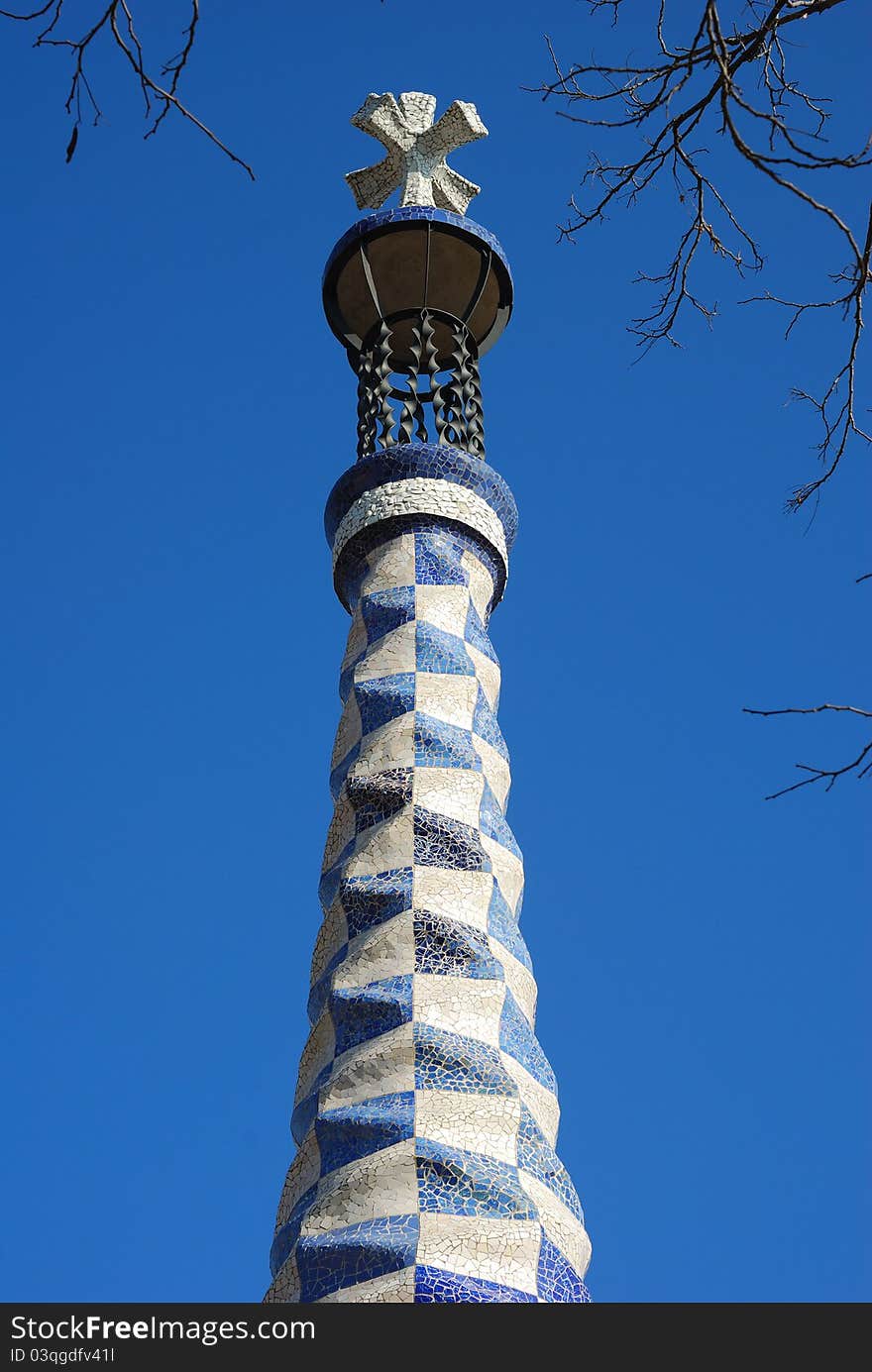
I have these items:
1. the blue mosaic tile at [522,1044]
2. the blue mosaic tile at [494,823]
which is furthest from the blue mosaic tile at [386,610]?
the blue mosaic tile at [522,1044]

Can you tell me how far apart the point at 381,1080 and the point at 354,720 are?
129cm

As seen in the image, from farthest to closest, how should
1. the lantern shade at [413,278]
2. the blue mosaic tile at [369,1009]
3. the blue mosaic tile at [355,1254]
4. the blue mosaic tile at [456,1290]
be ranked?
the lantern shade at [413,278] → the blue mosaic tile at [369,1009] → the blue mosaic tile at [355,1254] → the blue mosaic tile at [456,1290]

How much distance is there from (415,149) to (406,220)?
58 cm

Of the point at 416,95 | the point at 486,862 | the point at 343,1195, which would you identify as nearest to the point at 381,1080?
the point at 343,1195

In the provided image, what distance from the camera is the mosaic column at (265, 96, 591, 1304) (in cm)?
391

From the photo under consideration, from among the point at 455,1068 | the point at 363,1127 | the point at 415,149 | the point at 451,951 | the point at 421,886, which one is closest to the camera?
the point at 363,1127

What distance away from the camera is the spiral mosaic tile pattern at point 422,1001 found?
387cm

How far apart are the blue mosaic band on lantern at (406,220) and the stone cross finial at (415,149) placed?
0.22m

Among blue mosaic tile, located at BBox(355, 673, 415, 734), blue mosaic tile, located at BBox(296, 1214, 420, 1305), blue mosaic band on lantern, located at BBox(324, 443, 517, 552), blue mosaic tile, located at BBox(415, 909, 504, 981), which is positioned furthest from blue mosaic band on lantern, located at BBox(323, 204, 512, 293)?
blue mosaic tile, located at BBox(296, 1214, 420, 1305)

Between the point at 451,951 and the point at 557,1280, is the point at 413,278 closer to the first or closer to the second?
the point at 451,951

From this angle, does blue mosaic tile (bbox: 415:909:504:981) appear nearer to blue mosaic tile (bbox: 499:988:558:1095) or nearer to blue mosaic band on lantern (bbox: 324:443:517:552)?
blue mosaic tile (bbox: 499:988:558:1095)

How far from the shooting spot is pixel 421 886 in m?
4.66

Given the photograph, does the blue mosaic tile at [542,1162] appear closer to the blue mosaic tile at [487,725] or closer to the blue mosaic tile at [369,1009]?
the blue mosaic tile at [369,1009]

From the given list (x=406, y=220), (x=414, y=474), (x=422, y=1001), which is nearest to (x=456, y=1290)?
(x=422, y=1001)
